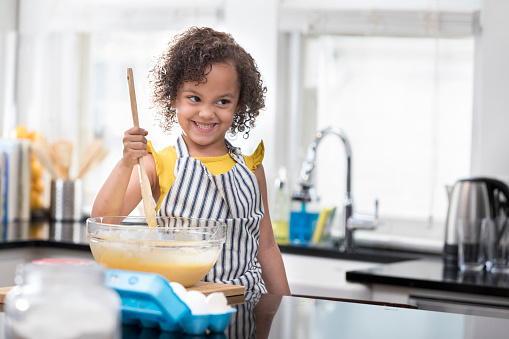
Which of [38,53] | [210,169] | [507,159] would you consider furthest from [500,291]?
[38,53]

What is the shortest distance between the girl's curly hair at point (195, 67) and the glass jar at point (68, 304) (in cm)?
79

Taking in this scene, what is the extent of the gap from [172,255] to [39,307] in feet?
1.33

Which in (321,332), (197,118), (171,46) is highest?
(171,46)

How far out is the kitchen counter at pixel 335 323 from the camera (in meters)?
0.86

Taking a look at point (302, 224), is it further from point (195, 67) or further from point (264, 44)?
point (195, 67)

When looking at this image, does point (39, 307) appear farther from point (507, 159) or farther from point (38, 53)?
point (38, 53)

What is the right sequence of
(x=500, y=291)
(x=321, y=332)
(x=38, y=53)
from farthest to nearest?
(x=38, y=53)
(x=500, y=291)
(x=321, y=332)

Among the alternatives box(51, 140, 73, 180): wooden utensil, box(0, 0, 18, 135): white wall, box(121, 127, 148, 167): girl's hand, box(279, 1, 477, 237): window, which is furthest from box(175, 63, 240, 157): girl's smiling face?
box(0, 0, 18, 135): white wall

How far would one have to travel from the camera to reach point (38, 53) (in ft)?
10.9

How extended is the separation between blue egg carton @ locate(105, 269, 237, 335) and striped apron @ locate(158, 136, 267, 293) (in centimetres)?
42

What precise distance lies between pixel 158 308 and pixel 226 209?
509mm

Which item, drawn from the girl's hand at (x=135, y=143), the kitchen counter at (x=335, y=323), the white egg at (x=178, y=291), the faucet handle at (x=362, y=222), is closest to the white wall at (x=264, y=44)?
the faucet handle at (x=362, y=222)

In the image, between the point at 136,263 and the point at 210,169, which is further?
the point at 210,169

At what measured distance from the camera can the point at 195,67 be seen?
1.35 m
